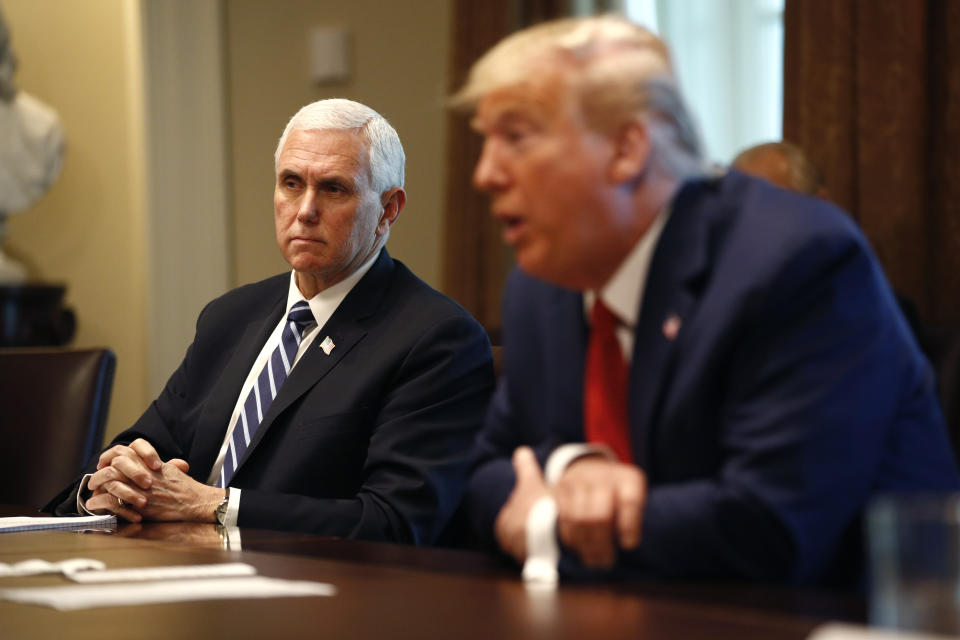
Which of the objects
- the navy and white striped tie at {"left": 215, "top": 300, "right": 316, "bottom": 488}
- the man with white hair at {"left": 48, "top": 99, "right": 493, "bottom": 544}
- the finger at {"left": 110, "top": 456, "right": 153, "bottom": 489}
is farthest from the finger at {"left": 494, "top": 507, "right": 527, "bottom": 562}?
the navy and white striped tie at {"left": 215, "top": 300, "right": 316, "bottom": 488}

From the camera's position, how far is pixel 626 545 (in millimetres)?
1304

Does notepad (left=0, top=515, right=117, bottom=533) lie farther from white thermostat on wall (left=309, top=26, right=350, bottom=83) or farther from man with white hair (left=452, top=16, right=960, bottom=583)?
white thermostat on wall (left=309, top=26, right=350, bottom=83)

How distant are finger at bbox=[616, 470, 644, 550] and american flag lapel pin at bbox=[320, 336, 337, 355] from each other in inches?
44.6

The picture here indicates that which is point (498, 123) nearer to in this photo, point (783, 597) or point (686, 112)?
point (686, 112)

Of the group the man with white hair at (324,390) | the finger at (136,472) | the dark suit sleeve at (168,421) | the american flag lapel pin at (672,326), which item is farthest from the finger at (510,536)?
the dark suit sleeve at (168,421)

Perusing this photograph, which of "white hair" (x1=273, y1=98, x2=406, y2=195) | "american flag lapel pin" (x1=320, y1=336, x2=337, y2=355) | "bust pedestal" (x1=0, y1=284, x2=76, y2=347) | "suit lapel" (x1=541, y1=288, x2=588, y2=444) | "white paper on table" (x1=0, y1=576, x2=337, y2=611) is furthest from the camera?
"bust pedestal" (x1=0, y1=284, x2=76, y2=347)

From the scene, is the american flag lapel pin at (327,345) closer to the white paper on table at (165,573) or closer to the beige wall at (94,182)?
the white paper on table at (165,573)

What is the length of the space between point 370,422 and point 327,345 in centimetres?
20

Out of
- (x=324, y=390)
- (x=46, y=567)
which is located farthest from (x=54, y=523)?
(x=324, y=390)

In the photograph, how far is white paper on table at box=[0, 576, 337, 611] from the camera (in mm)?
1273

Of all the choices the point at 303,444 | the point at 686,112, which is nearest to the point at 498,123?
the point at 686,112

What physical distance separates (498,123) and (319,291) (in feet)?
3.87

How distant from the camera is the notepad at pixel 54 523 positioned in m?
1.89

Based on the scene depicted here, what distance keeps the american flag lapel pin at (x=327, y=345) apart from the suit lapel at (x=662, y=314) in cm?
106
